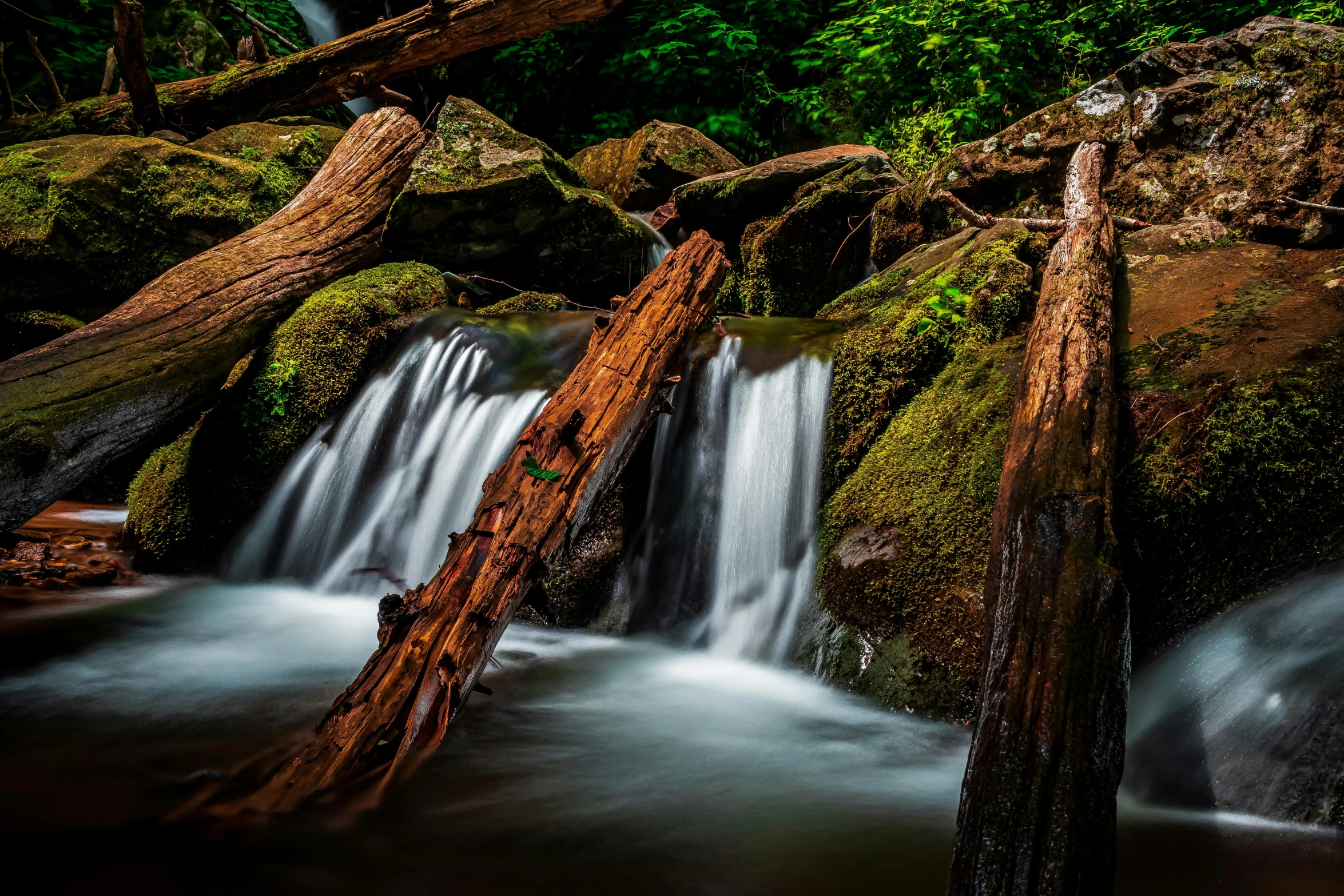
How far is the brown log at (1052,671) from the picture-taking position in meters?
1.44

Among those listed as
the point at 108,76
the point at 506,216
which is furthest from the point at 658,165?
the point at 108,76

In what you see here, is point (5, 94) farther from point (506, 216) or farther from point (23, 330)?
point (506, 216)

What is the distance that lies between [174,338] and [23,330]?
2797 mm

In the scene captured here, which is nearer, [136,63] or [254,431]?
[254,431]

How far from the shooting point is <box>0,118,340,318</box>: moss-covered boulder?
5.65 meters

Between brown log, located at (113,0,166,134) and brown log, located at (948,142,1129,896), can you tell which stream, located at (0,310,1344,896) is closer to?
brown log, located at (948,142,1129,896)

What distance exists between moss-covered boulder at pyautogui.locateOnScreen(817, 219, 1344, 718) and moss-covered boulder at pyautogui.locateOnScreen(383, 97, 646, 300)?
144 inches

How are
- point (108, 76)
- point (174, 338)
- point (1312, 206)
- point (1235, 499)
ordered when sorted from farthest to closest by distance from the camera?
point (108, 76) < point (174, 338) < point (1312, 206) < point (1235, 499)

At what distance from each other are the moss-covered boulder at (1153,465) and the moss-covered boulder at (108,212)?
19.0ft

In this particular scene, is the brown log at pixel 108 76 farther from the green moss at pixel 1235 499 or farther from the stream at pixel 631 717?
the green moss at pixel 1235 499

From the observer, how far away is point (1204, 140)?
4598 millimetres

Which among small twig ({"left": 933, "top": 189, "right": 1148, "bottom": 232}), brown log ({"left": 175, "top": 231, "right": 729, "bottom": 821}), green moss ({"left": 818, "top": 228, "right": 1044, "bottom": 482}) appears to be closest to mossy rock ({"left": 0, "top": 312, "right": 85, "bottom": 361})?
brown log ({"left": 175, "top": 231, "right": 729, "bottom": 821})

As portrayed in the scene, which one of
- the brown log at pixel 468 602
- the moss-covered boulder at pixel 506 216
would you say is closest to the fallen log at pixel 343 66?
the moss-covered boulder at pixel 506 216

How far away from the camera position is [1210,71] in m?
4.71
